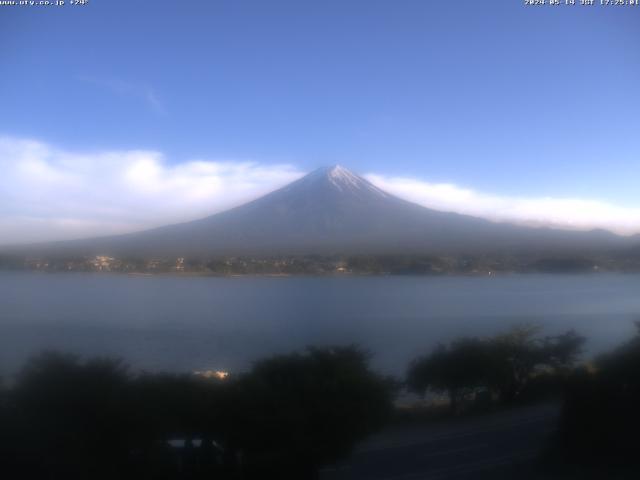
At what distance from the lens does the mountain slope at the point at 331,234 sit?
51.6ft

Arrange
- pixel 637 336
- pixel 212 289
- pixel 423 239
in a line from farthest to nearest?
pixel 423 239, pixel 212 289, pixel 637 336

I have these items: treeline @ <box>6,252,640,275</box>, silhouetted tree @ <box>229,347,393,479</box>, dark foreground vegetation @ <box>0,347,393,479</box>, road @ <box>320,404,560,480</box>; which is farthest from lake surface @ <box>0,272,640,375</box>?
road @ <box>320,404,560,480</box>

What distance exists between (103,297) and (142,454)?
8.93m

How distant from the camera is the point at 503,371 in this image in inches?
333

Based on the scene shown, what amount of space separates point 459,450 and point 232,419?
247 centimetres

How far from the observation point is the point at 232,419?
575 cm

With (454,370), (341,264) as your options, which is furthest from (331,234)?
(454,370)

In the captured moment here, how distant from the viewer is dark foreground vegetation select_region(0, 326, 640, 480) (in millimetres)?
5078

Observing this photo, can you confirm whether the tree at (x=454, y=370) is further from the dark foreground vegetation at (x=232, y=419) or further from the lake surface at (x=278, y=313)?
the dark foreground vegetation at (x=232, y=419)

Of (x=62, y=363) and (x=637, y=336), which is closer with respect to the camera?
(x=62, y=363)

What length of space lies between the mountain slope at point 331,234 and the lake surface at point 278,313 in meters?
1.23

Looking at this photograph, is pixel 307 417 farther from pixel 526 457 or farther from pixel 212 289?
pixel 212 289

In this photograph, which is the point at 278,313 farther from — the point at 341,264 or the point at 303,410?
the point at 303,410

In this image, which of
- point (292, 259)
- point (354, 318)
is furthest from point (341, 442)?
point (292, 259)
